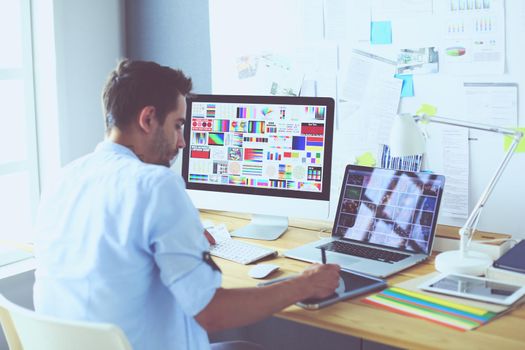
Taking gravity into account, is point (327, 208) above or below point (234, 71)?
below

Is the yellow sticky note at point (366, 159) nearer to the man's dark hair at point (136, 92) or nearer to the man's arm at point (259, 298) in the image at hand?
the man's arm at point (259, 298)

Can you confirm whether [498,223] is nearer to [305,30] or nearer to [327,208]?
[327,208]

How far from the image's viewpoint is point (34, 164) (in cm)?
271

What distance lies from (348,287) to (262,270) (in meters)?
0.27

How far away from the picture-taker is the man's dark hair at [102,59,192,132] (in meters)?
1.61

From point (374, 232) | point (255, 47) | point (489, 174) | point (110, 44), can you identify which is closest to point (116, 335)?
point (374, 232)

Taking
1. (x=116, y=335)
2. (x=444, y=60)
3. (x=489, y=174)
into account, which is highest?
(x=444, y=60)

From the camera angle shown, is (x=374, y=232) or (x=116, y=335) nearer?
(x=116, y=335)

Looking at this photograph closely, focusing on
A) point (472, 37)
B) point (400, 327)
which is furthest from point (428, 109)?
point (400, 327)

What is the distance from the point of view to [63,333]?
4.33 feet

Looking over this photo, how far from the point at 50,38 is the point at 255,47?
30.5 inches

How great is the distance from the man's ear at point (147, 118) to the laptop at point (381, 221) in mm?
673

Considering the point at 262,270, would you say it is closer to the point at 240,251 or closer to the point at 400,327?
the point at 240,251

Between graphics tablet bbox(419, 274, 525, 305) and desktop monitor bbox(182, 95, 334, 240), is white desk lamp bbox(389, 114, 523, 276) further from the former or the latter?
desktop monitor bbox(182, 95, 334, 240)
